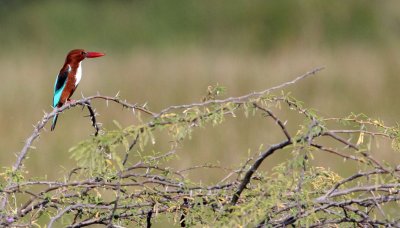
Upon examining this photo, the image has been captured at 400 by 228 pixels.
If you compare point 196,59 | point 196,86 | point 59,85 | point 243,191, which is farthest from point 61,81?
point 196,59

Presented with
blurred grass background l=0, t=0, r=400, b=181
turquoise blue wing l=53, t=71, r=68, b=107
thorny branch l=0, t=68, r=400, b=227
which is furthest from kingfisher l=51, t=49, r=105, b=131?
blurred grass background l=0, t=0, r=400, b=181

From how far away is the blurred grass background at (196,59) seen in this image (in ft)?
18.4

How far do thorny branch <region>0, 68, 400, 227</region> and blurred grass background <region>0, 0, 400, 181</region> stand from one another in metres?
2.79

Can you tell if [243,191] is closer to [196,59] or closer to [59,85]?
[59,85]

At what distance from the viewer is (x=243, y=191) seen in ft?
6.05

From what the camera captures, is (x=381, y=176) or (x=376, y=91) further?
(x=376, y=91)

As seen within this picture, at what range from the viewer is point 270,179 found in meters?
1.61

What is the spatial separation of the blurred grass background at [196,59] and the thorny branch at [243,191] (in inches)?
110

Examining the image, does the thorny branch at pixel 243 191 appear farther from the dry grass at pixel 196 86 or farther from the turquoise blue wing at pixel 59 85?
the dry grass at pixel 196 86

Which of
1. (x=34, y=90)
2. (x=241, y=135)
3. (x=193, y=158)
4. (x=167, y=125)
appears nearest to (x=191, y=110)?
(x=167, y=125)

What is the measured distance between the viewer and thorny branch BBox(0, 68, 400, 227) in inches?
62.6

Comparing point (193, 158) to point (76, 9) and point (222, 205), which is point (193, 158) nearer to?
point (222, 205)

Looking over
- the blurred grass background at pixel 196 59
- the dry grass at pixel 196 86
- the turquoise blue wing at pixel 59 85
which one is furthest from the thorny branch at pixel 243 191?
the dry grass at pixel 196 86

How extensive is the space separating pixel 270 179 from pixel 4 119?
15.0 ft
